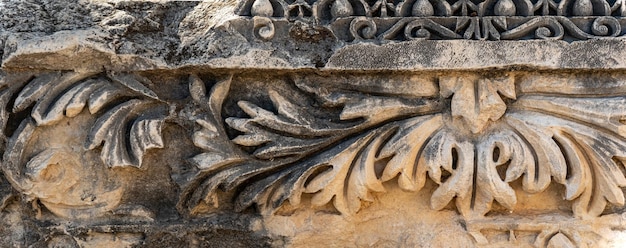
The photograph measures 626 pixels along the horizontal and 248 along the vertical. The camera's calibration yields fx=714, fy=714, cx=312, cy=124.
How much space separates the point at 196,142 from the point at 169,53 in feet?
0.72

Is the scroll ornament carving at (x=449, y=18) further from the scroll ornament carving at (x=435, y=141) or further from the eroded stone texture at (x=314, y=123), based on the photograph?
the scroll ornament carving at (x=435, y=141)

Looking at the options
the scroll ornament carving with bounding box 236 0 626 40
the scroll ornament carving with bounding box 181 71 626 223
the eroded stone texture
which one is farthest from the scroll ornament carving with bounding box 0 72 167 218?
the scroll ornament carving with bounding box 236 0 626 40

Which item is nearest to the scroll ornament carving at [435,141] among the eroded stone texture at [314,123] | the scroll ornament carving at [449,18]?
the eroded stone texture at [314,123]

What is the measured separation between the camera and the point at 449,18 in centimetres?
164

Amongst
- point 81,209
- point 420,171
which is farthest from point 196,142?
point 420,171

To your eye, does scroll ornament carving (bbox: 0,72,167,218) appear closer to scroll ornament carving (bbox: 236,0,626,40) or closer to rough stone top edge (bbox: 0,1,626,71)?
rough stone top edge (bbox: 0,1,626,71)

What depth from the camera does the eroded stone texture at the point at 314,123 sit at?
1.64 m

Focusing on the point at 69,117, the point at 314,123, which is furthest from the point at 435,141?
the point at 69,117

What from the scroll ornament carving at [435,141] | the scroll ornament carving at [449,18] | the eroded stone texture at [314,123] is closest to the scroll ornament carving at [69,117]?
the eroded stone texture at [314,123]

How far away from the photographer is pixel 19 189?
170cm

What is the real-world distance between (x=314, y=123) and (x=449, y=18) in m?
0.39

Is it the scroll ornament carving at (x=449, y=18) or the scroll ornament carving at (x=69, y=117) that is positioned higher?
the scroll ornament carving at (x=449, y=18)

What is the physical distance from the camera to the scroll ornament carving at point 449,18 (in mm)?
1630

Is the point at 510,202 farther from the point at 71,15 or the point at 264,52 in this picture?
the point at 71,15
